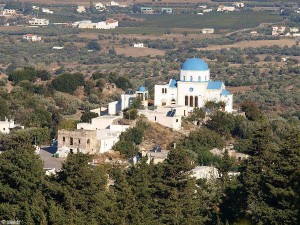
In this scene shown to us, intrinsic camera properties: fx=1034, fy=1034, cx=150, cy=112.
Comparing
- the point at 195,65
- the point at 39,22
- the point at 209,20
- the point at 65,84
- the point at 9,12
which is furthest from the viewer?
the point at 9,12

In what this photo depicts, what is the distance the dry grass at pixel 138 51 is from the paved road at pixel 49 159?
58.9 meters

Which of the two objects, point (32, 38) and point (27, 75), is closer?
point (27, 75)

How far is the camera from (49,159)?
35000 millimetres

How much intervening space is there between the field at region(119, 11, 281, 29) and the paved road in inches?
3209

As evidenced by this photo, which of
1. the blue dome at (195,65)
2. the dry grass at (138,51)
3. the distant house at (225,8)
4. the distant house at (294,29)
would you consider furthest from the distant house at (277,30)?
the blue dome at (195,65)

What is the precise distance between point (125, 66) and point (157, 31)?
29410 millimetres

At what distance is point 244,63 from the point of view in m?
87.1

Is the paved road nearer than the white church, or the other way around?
the paved road

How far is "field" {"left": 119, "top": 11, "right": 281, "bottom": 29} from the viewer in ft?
392

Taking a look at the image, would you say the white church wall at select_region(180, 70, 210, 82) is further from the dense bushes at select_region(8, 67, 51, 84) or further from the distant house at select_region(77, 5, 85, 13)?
the distant house at select_region(77, 5, 85, 13)

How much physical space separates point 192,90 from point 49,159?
8.03m

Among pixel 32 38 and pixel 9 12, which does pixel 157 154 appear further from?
pixel 9 12

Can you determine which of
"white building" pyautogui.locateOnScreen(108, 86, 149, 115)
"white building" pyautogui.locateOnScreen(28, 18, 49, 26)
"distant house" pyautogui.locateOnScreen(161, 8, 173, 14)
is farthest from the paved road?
"distant house" pyautogui.locateOnScreen(161, 8, 173, 14)

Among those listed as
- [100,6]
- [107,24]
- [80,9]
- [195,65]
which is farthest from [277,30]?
[195,65]
